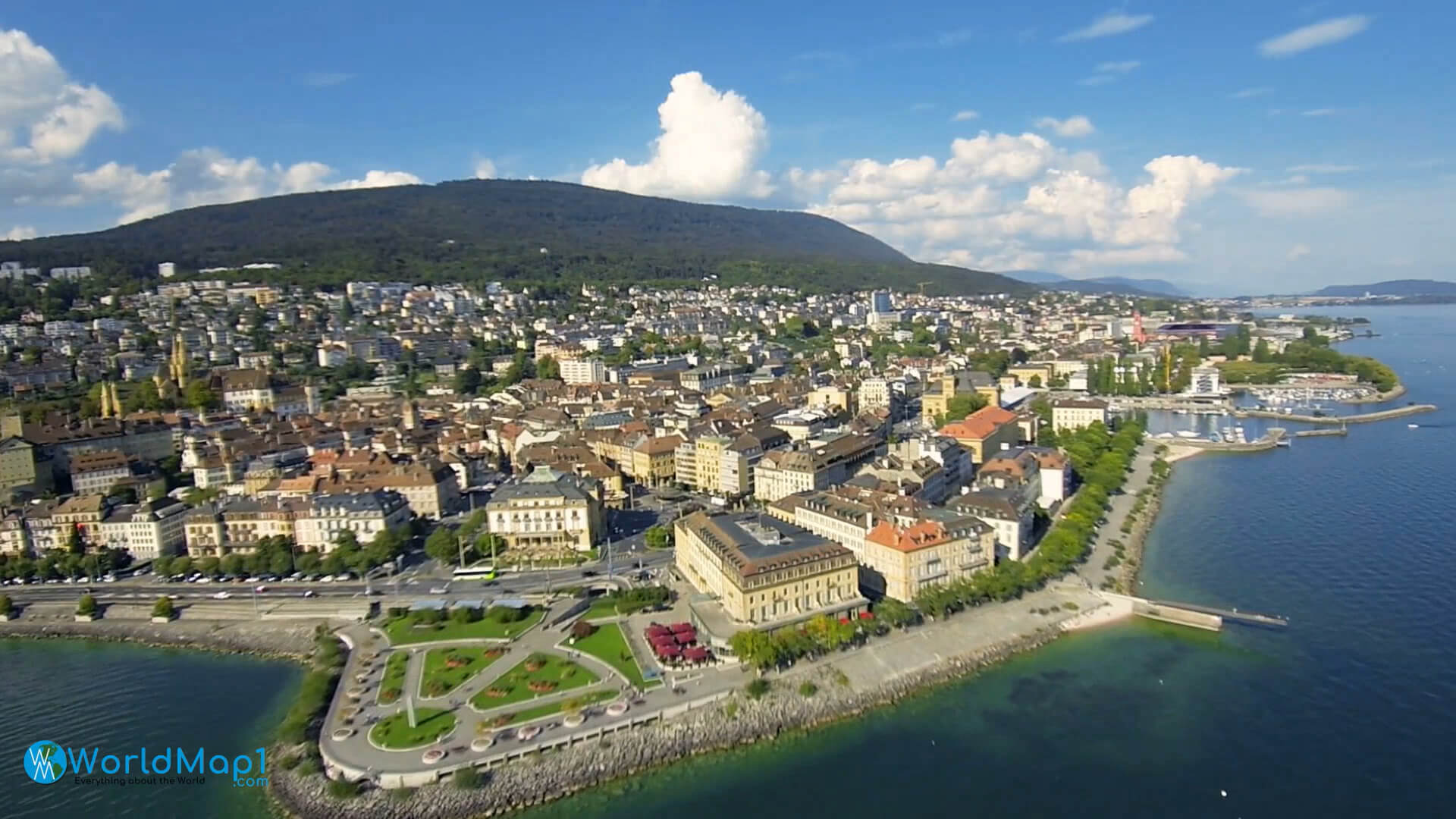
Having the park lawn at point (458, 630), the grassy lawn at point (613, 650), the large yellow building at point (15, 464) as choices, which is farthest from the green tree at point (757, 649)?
the large yellow building at point (15, 464)

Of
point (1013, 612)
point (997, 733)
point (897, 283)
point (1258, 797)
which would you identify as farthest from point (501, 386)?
point (897, 283)

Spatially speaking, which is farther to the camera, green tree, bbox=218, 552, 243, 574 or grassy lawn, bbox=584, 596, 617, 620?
green tree, bbox=218, 552, 243, 574

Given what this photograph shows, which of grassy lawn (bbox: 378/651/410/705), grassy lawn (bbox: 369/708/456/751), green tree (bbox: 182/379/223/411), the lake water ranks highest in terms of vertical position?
green tree (bbox: 182/379/223/411)

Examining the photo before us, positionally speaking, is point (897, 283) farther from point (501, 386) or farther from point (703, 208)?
point (501, 386)

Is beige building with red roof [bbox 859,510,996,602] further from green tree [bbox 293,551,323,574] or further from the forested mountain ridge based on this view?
the forested mountain ridge

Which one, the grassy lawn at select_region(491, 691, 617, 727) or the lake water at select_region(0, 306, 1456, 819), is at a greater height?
the grassy lawn at select_region(491, 691, 617, 727)

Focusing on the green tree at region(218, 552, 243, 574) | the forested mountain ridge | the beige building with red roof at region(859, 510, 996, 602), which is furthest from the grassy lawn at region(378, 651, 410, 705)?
the forested mountain ridge

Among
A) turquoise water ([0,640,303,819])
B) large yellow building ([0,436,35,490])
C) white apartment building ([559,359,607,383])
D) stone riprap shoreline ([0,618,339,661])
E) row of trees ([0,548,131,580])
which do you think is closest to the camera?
turquoise water ([0,640,303,819])

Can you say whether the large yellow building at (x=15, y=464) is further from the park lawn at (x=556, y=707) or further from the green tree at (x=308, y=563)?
the park lawn at (x=556, y=707)
